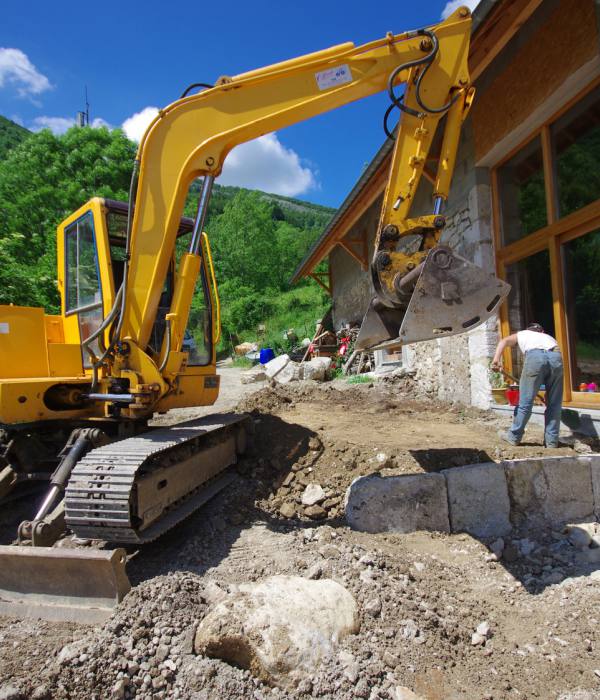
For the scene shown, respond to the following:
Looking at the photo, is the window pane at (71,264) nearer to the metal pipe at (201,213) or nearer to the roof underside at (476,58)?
the metal pipe at (201,213)

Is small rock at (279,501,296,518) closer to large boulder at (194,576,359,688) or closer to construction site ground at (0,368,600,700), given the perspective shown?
construction site ground at (0,368,600,700)

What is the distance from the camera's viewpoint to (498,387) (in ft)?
19.0

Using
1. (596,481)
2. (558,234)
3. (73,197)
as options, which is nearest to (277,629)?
(596,481)

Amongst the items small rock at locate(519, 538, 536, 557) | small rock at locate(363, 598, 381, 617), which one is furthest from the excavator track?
small rock at locate(519, 538, 536, 557)

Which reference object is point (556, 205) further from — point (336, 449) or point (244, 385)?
point (244, 385)

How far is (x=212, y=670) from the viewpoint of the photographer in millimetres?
2074

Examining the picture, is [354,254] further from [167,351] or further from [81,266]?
[167,351]

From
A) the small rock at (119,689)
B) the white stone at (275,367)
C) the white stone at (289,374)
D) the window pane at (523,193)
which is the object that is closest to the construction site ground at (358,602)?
the small rock at (119,689)

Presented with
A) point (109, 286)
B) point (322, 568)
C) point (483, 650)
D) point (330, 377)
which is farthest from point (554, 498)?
point (330, 377)

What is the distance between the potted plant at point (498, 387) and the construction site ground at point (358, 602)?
41.8 inches

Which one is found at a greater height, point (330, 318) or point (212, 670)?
point (330, 318)

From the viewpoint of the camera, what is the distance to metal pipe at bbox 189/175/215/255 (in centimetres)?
352

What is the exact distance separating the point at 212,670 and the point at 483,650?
1.35m

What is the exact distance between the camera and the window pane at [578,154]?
186 inches
